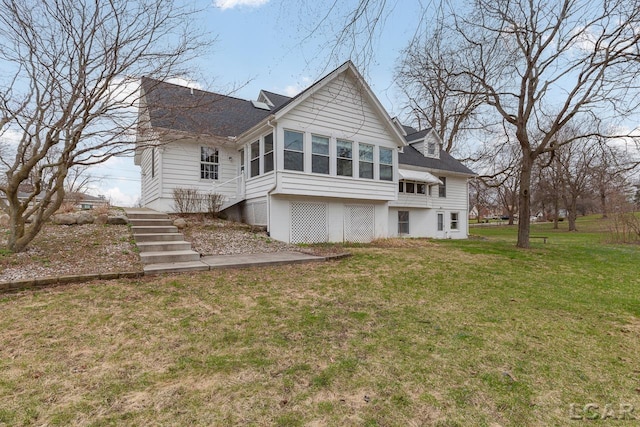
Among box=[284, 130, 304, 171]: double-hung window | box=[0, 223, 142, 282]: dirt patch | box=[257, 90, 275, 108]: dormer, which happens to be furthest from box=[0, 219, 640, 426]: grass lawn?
box=[257, 90, 275, 108]: dormer

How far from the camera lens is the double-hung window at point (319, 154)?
10945 mm

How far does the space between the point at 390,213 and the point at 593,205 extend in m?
54.9

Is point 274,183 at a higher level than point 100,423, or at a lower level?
higher

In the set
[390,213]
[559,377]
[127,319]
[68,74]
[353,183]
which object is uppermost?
[68,74]

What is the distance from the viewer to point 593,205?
51.3 metres

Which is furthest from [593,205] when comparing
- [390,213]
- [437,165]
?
[390,213]

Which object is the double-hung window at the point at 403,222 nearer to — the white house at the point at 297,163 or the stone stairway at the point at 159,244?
the white house at the point at 297,163

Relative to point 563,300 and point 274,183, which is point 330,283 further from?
point 274,183

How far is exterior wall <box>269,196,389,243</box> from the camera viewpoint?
1054 cm

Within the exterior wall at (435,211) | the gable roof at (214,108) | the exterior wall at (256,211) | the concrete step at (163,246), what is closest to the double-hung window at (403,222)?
the exterior wall at (435,211)

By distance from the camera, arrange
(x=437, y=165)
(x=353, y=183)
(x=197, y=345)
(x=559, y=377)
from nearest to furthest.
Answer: (x=559, y=377)
(x=197, y=345)
(x=353, y=183)
(x=437, y=165)

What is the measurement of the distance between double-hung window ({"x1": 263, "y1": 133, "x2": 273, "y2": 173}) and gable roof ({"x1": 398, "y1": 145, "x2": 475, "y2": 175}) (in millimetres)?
8226

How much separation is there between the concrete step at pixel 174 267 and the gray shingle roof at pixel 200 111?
3351 mm

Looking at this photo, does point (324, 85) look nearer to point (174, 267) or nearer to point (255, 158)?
point (255, 158)
